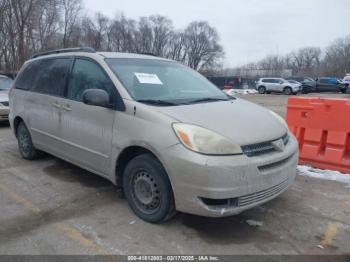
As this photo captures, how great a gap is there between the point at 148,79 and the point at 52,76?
180cm

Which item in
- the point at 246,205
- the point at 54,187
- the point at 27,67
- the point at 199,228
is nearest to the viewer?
the point at 246,205

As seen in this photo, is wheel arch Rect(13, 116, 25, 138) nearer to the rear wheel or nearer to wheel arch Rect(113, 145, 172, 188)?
wheel arch Rect(113, 145, 172, 188)

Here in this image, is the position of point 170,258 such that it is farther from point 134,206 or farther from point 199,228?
point 134,206

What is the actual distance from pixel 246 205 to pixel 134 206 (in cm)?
124

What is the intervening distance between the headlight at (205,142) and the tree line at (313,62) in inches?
3406

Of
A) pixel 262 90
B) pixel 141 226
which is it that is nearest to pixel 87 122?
pixel 141 226

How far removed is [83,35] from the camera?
6200 cm

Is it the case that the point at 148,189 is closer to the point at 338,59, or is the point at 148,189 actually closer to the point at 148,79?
the point at 148,79

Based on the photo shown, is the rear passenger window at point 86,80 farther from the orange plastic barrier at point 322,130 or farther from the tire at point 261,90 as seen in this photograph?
the tire at point 261,90

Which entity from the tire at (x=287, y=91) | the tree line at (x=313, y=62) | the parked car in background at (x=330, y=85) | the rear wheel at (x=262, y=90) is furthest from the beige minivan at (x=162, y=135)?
the tree line at (x=313, y=62)

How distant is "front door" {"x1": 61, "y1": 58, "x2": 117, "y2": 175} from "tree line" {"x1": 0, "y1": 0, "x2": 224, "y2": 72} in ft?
28.8

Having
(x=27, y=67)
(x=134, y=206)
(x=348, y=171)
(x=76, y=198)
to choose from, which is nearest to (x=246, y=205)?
(x=134, y=206)

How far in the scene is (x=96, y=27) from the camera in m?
73.9

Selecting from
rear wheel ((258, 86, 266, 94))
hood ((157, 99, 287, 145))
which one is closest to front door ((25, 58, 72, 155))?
hood ((157, 99, 287, 145))
